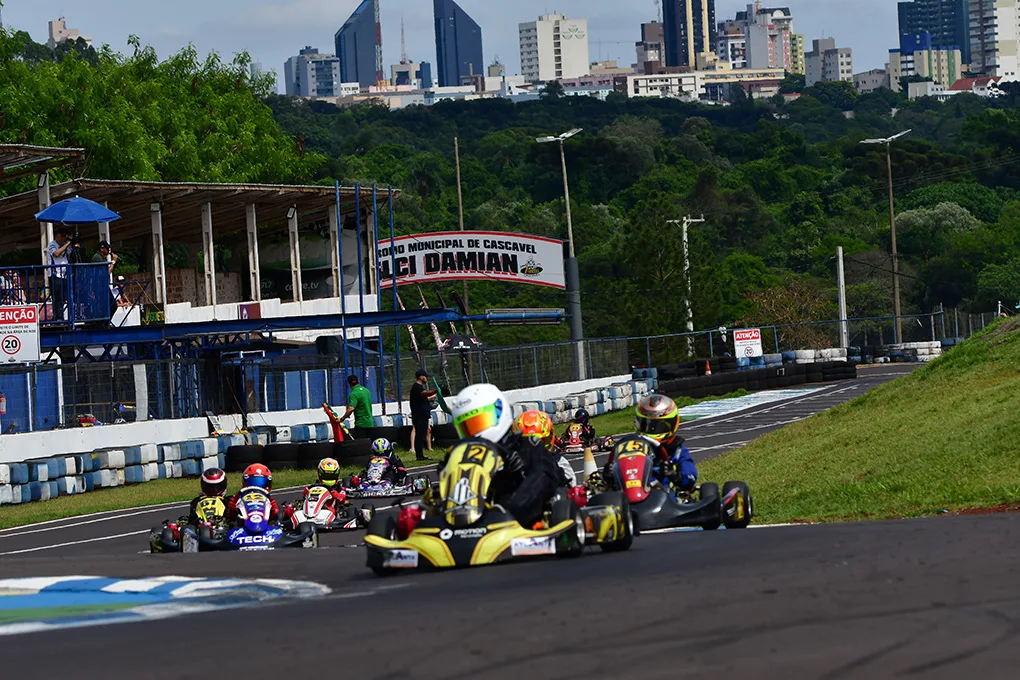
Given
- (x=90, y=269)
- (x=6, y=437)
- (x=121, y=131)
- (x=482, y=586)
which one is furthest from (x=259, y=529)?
(x=121, y=131)

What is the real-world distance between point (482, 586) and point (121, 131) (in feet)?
145

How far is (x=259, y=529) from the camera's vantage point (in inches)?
539

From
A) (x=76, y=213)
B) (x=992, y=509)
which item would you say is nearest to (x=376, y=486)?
(x=992, y=509)

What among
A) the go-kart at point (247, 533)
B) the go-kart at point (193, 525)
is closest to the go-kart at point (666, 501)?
the go-kart at point (247, 533)

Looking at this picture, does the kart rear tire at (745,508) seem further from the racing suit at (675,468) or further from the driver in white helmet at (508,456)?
the driver in white helmet at (508,456)

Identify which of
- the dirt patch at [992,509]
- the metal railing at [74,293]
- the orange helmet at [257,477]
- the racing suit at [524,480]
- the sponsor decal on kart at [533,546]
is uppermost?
the metal railing at [74,293]

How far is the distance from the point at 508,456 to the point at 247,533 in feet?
15.6

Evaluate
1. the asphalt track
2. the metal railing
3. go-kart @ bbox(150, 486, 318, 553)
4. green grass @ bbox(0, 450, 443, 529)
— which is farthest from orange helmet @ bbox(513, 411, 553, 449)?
the metal railing

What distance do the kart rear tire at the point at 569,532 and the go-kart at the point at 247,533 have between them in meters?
4.88

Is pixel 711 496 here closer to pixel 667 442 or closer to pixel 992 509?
pixel 667 442

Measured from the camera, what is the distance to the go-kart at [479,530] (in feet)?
29.6

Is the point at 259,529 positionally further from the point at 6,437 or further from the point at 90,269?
the point at 90,269

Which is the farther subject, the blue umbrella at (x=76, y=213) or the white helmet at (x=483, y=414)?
the blue umbrella at (x=76, y=213)

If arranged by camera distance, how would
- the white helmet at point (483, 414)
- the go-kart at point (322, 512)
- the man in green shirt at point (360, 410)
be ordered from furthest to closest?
the man in green shirt at point (360, 410), the go-kart at point (322, 512), the white helmet at point (483, 414)
